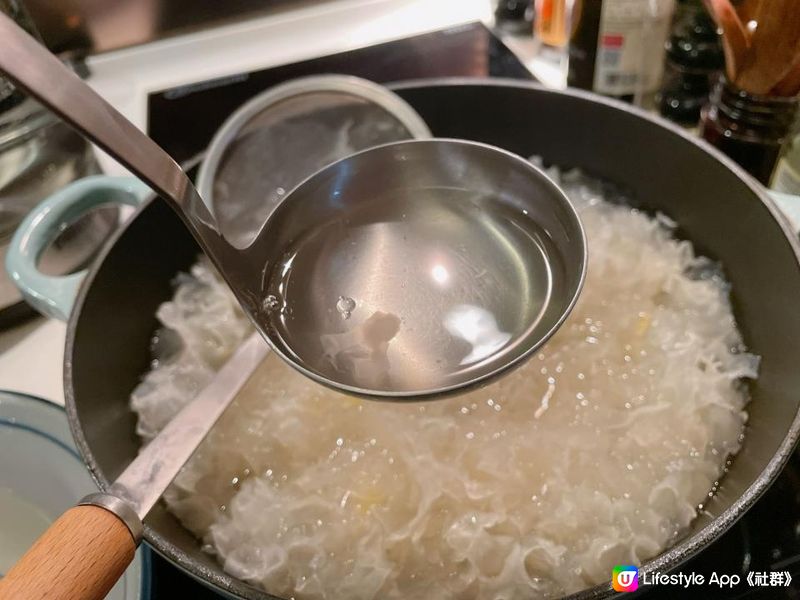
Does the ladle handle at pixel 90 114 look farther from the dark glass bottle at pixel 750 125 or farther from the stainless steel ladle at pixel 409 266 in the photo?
the dark glass bottle at pixel 750 125

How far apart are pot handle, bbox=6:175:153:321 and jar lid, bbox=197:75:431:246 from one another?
0.15 m

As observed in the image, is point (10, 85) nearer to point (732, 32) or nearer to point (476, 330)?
point (476, 330)

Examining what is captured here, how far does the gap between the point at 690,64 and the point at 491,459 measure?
0.72 meters

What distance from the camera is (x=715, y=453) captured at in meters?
0.70

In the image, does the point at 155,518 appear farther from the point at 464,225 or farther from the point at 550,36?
the point at 550,36

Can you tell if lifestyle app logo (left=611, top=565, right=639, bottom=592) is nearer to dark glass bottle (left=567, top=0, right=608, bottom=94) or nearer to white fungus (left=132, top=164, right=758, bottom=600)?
white fungus (left=132, top=164, right=758, bottom=600)

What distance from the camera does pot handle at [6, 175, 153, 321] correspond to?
0.75 m

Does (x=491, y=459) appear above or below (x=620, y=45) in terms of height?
below

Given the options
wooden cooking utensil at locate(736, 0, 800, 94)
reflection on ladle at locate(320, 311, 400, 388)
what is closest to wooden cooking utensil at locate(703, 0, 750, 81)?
wooden cooking utensil at locate(736, 0, 800, 94)

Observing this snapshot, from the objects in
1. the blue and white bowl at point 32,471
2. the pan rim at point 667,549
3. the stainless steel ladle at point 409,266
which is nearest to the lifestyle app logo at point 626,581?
the pan rim at point 667,549

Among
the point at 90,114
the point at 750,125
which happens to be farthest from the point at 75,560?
the point at 750,125

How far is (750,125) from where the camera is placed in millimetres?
866

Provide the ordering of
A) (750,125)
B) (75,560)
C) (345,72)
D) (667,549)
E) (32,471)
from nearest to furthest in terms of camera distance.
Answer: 1. (75,560)
2. (667,549)
3. (32,471)
4. (750,125)
5. (345,72)

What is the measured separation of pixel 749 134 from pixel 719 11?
0.57 ft
